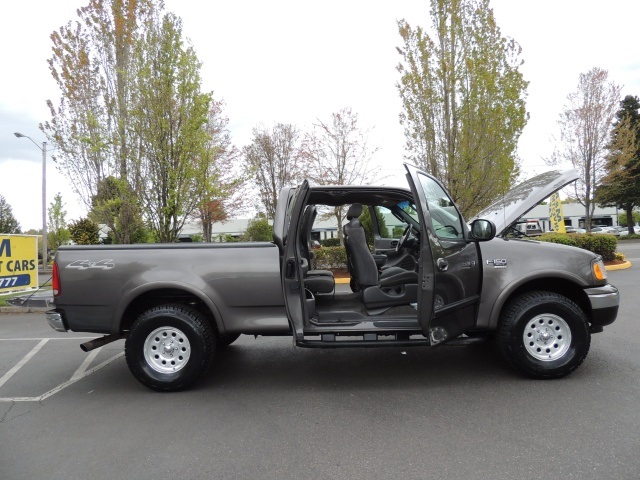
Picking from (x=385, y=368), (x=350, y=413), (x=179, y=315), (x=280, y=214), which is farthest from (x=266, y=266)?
(x=385, y=368)

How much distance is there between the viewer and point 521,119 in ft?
41.0

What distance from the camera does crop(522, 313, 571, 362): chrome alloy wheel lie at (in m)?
4.35

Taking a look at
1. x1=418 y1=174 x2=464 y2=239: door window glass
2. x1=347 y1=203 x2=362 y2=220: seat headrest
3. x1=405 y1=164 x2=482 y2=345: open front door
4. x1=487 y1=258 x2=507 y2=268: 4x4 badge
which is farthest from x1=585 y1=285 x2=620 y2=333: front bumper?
x1=347 y1=203 x2=362 y2=220: seat headrest

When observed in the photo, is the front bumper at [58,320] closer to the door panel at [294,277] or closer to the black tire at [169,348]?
the black tire at [169,348]

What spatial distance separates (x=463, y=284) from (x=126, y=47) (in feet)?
38.1

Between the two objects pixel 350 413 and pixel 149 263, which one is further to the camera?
pixel 149 263

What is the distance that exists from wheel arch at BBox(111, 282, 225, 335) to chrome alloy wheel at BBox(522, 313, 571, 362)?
2918 mm

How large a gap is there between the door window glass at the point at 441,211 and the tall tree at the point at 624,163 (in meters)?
29.0

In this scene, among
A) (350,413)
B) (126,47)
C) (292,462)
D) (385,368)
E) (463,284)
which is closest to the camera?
(292,462)

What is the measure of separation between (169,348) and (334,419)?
177 cm

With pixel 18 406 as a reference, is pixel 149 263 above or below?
above

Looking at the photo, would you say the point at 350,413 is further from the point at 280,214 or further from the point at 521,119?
the point at 521,119

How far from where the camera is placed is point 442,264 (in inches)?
159

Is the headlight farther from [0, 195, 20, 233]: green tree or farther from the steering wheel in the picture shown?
[0, 195, 20, 233]: green tree
